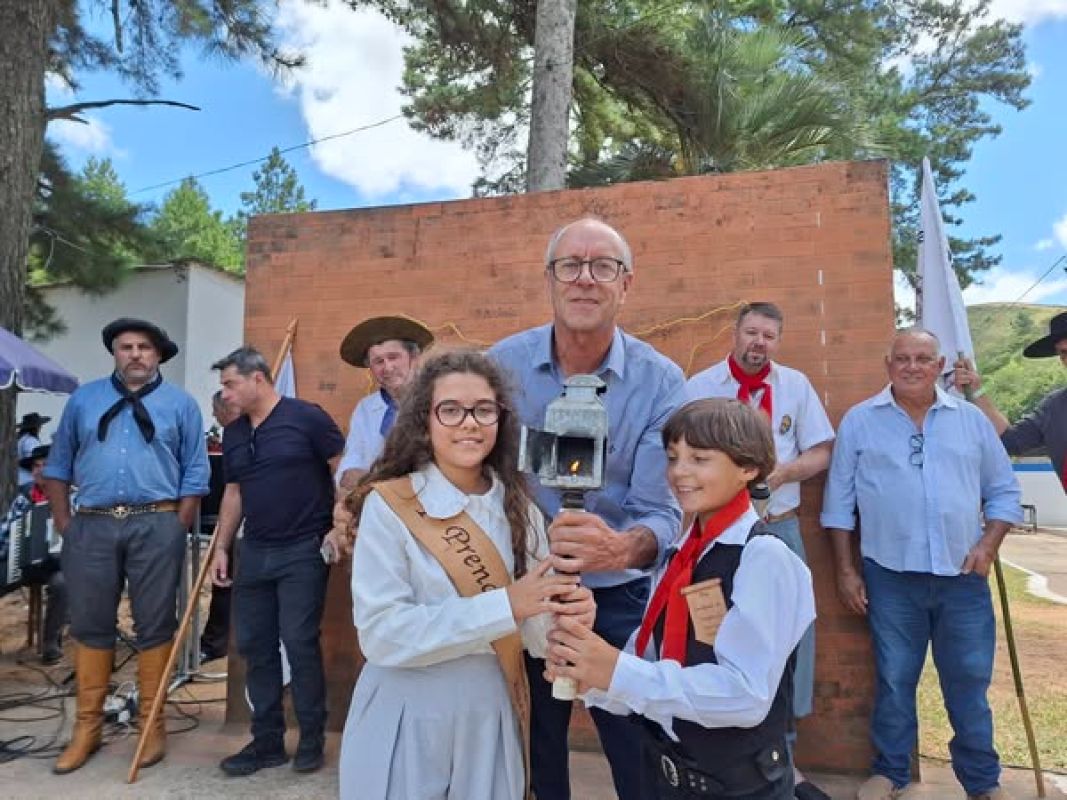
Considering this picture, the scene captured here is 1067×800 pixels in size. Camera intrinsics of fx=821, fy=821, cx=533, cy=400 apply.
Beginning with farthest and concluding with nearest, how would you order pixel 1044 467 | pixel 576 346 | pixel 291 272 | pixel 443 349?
pixel 1044 467, pixel 291 272, pixel 576 346, pixel 443 349

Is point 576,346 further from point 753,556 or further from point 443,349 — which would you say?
point 753,556

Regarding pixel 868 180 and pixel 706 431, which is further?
pixel 868 180

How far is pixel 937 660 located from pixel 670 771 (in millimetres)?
2384

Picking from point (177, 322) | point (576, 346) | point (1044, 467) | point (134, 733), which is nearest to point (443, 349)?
point (576, 346)

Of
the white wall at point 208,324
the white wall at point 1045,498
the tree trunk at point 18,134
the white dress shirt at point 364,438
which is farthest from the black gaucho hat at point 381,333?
the white wall at point 1045,498

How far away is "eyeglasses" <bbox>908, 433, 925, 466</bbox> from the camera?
3766 millimetres

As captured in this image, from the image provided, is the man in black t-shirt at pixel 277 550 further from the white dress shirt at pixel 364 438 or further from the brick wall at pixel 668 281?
the brick wall at pixel 668 281

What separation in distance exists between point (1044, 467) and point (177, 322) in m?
29.7

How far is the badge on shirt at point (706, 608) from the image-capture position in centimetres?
183

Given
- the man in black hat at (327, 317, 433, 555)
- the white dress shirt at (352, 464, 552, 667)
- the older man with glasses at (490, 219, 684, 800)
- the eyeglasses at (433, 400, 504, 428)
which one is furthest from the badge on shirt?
the man in black hat at (327, 317, 433, 555)

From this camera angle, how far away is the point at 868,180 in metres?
4.23

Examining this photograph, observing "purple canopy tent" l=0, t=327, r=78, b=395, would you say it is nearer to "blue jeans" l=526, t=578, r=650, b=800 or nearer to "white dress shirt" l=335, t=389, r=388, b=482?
"white dress shirt" l=335, t=389, r=388, b=482

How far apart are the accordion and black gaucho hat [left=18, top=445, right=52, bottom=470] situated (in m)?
1.53

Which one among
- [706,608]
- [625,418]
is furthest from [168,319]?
[706,608]
